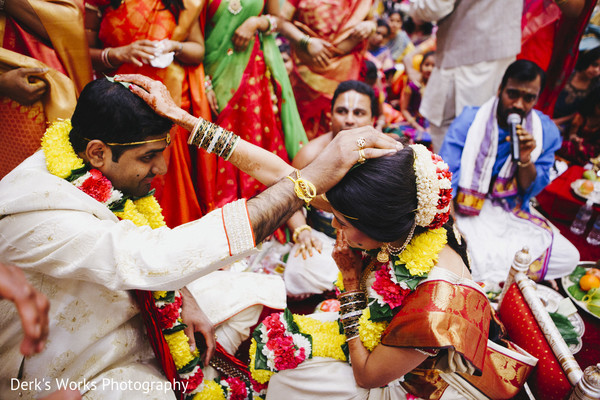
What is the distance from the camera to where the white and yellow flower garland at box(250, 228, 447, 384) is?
4.97ft

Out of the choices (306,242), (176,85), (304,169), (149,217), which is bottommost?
(306,242)

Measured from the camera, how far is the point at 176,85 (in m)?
2.95

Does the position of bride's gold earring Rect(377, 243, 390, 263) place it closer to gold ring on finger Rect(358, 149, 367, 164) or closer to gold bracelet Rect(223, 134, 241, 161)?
gold ring on finger Rect(358, 149, 367, 164)

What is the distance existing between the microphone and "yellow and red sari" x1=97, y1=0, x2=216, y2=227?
2604 millimetres

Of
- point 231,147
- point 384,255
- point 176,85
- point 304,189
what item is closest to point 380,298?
point 384,255

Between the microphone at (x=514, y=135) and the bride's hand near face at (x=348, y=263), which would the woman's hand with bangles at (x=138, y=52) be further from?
the microphone at (x=514, y=135)

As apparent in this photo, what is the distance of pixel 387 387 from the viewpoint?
1694 mm

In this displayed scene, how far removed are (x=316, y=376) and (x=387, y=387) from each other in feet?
1.09

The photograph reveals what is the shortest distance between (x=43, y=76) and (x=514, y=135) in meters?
3.43

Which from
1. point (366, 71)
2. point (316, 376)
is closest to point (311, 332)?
point (316, 376)

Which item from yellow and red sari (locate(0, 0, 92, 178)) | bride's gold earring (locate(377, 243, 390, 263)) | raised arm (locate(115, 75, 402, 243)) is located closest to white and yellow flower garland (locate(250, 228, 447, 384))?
bride's gold earring (locate(377, 243, 390, 263))

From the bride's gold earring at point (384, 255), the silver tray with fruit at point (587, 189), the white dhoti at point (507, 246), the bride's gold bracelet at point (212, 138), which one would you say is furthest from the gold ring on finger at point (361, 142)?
the silver tray with fruit at point (587, 189)

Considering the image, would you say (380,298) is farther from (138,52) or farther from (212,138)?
(138,52)

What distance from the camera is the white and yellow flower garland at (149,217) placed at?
5.07ft
